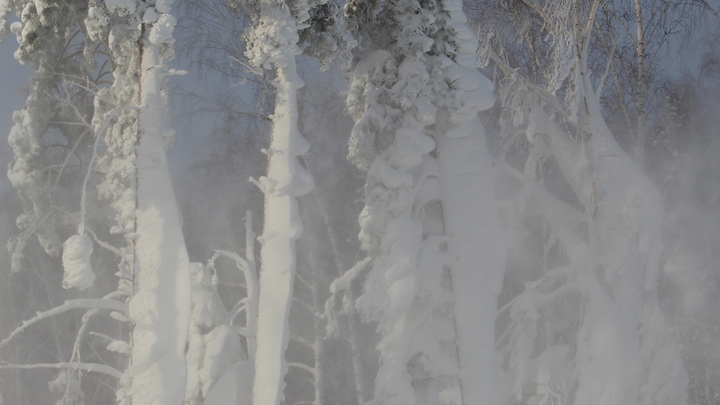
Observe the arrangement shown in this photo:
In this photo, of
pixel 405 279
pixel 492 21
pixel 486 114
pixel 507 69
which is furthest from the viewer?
pixel 486 114

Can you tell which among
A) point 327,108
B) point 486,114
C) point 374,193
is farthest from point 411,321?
point 486,114

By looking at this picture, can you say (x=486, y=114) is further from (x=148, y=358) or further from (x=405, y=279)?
(x=148, y=358)

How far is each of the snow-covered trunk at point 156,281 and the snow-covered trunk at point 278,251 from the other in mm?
966

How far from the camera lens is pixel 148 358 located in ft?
23.2

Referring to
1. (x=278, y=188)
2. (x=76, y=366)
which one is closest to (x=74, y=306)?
(x=76, y=366)

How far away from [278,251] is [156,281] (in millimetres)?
1365

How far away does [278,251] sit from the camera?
8.16m

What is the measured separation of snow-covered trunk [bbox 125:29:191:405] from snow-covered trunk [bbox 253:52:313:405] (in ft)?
3.17

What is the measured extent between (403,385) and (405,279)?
128 centimetres

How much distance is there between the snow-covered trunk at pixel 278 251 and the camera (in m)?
8.05

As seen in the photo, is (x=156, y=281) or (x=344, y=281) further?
(x=344, y=281)

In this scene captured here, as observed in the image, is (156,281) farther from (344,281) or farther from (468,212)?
(468,212)

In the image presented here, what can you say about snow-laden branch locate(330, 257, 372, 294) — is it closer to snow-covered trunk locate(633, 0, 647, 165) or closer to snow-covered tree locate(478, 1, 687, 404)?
snow-covered tree locate(478, 1, 687, 404)

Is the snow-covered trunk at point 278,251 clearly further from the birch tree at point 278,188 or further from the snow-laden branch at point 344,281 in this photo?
the snow-laden branch at point 344,281
